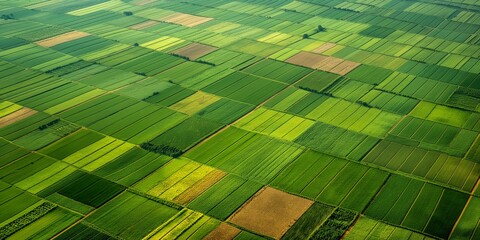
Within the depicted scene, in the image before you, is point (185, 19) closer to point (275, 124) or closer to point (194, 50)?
point (194, 50)

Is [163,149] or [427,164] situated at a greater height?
[163,149]

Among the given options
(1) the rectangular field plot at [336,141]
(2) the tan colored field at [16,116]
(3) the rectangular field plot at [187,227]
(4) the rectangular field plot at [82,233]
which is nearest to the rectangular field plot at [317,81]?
(1) the rectangular field plot at [336,141]

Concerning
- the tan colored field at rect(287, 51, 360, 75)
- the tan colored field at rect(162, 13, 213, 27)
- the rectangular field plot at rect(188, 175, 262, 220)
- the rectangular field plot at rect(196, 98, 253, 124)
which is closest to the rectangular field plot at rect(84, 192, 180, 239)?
the rectangular field plot at rect(188, 175, 262, 220)

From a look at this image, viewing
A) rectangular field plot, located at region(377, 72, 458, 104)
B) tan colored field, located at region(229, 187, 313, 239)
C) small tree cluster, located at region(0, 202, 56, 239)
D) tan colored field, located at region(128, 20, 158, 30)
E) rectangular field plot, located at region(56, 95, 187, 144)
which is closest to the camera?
small tree cluster, located at region(0, 202, 56, 239)

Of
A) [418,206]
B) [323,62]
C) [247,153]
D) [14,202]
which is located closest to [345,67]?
[323,62]

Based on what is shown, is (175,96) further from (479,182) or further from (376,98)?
(479,182)

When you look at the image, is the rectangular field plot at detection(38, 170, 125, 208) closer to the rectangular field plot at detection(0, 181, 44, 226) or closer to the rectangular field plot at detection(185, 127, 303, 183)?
the rectangular field plot at detection(0, 181, 44, 226)
